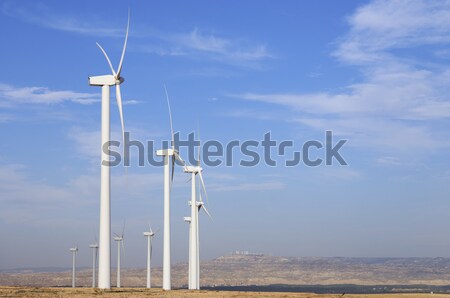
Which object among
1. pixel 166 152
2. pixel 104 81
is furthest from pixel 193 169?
pixel 104 81

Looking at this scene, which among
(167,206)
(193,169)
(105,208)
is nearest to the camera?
(105,208)

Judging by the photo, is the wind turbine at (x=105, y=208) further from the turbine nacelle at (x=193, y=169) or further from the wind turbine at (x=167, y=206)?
the turbine nacelle at (x=193, y=169)

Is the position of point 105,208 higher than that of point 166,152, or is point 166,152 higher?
point 166,152

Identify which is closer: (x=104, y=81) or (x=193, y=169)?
(x=104, y=81)

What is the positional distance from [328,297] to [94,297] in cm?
2707

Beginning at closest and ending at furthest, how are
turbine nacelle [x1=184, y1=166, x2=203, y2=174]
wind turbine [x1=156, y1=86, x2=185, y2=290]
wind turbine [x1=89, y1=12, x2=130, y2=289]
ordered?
wind turbine [x1=89, y1=12, x2=130, y2=289] → wind turbine [x1=156, y1=86, x2=185, y2=290] → turbine nacelle [x1=184, y1=166, x2=203, y2=174]

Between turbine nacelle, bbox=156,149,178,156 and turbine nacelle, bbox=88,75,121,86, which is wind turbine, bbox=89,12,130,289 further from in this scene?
turbine nacelle, bbox=156,149,178,156

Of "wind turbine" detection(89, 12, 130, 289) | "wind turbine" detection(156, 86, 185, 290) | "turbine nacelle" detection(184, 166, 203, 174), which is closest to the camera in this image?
"wind turbine" detection(89, 12, 130, 289)

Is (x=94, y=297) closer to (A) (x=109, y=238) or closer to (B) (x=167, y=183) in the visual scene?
(A) (x=109, y=238)

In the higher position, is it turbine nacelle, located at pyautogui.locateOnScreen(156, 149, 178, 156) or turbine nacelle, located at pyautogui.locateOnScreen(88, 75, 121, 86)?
turbine nacelle, located at pyautogui.locateOnScreen(88, 75, 121, 86)

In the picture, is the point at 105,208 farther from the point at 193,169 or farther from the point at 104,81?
the point at 193,169

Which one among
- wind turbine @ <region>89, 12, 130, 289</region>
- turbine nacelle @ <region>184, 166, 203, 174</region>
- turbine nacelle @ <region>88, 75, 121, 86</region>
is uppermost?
turbine nacelle @ <region>88, 75, 121, 86</region>

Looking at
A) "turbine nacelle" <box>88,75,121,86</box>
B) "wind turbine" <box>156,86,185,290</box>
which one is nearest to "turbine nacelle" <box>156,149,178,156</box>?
"wind turbine" <box>156,86,185,290</box>

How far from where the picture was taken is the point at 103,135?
6681 cm
